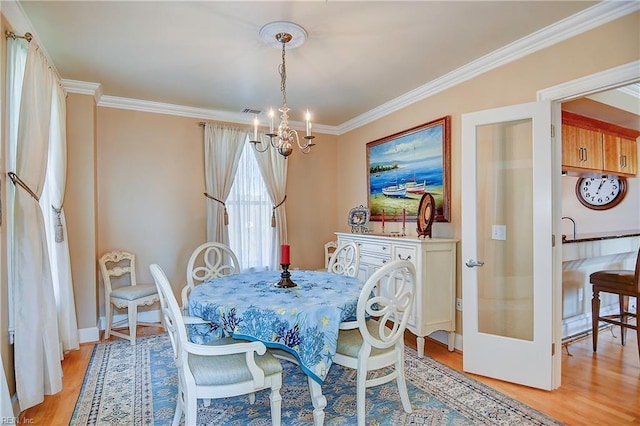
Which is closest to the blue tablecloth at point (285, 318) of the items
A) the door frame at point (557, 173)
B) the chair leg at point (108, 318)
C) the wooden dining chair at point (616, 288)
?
the door frame at point (557, 173)

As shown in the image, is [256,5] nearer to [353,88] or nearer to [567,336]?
[353,88]

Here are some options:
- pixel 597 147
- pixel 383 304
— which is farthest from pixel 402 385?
pixel 597 147

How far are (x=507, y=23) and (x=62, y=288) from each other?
4.09 metres

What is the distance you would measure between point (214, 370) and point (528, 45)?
307 cm

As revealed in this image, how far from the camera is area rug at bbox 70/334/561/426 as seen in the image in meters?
2.13

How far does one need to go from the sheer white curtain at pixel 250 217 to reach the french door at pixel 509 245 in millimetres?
2620

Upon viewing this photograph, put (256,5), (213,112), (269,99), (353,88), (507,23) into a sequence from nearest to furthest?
(256,5) → (507,23) → (353,88) → (269,99) → (213,112)

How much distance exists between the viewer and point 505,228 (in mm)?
2816

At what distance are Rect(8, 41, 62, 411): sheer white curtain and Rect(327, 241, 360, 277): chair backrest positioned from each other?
2188mm

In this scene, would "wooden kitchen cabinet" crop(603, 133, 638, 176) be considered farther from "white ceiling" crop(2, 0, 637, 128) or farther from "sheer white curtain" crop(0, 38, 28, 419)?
"sheer white curtain" crop(0, 38, 28, 419)

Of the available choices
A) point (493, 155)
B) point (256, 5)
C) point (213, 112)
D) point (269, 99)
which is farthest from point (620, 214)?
point (213, 112)

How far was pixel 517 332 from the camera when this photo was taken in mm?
2670

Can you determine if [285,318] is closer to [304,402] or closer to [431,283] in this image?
[304,402]

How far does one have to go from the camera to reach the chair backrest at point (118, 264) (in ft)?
12.3
